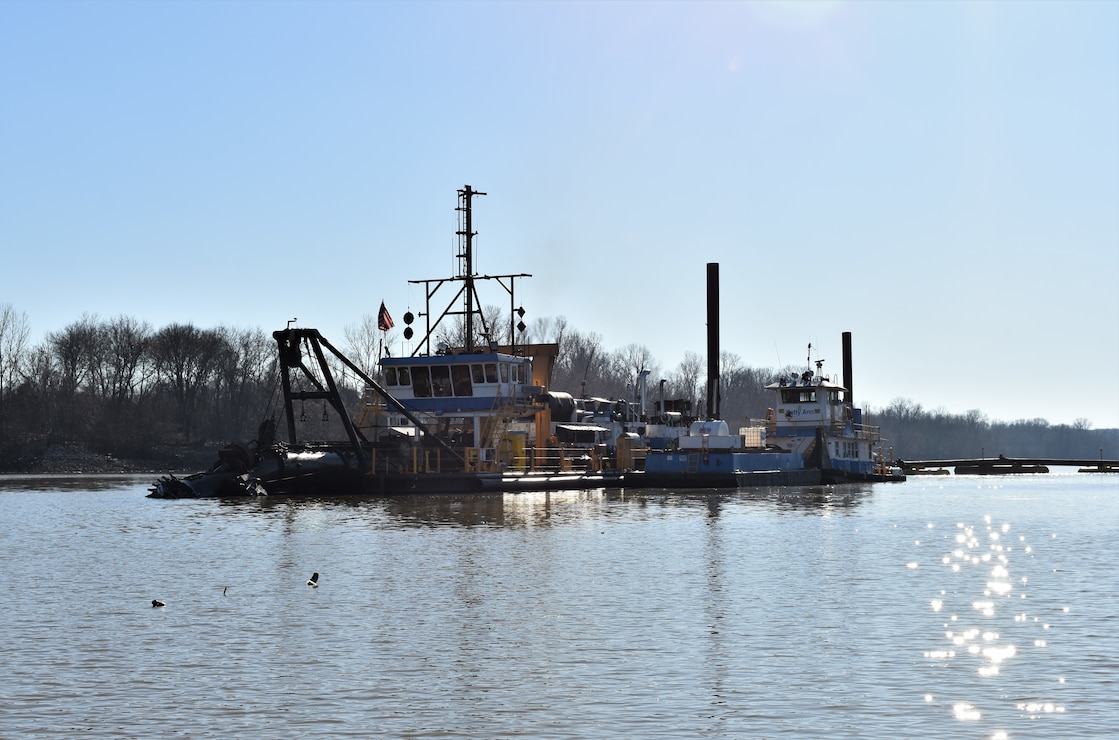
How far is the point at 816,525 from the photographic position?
42406mm

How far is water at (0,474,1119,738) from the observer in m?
13.8

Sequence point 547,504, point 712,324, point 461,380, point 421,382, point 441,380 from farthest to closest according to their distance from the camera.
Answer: point 712,324 < point 421,382 < point 441,380 < point 461,380 < point 547,504

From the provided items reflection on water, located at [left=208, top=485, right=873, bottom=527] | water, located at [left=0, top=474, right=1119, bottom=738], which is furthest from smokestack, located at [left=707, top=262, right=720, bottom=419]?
water, located at [left=0, top=474, right=1119, bottom=738]

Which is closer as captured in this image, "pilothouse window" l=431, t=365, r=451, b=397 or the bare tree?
"pilothouse window" l=431, t=365, r=451, b=397

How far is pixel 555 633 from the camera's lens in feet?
62.8

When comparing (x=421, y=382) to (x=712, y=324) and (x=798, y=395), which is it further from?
(x=712, y=324)

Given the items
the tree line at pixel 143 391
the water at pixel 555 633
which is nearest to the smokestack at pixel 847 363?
the tree line at pixel 143 391

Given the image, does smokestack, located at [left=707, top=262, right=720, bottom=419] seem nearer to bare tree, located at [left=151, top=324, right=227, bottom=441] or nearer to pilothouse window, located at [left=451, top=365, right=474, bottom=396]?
pilothouse window, located at [left=451, top=365, right=474, bottom=396]

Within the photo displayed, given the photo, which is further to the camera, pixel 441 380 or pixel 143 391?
pixel 143 391

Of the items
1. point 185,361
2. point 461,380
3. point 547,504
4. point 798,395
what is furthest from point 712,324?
point 185,361

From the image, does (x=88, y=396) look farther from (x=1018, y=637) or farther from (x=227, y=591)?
(x=1018, y=637)

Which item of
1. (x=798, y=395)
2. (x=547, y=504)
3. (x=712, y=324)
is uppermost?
(x=712, y=324)

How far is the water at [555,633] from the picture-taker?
13.8 meters

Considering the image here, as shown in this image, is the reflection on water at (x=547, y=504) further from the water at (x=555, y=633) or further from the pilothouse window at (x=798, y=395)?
the pilothouse window at (x=798, y=395)
